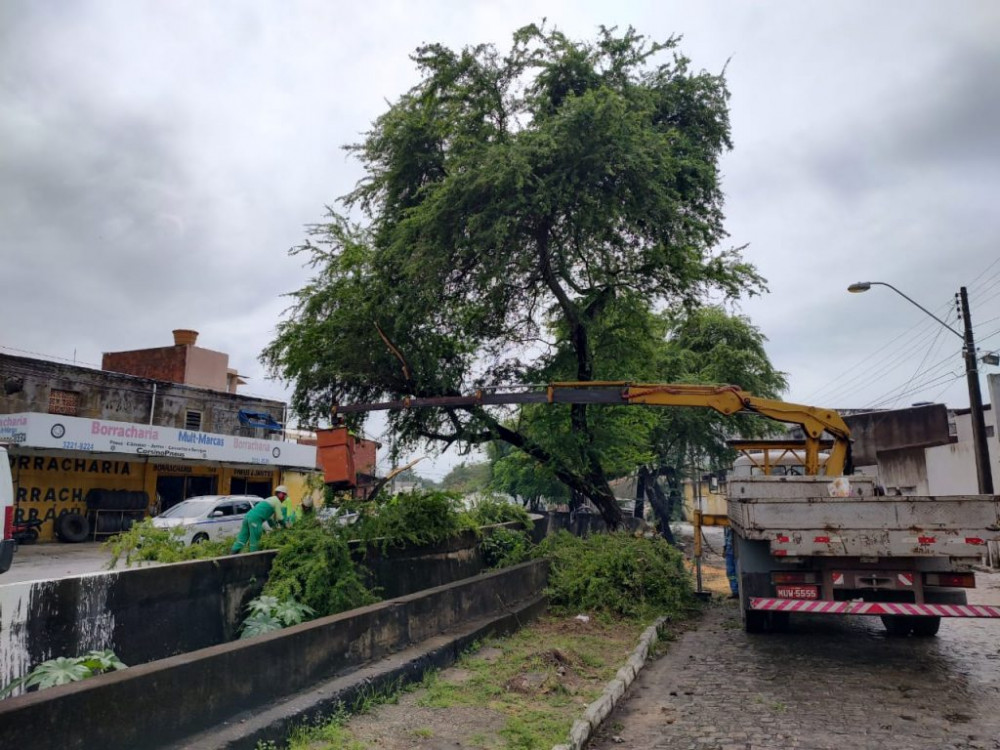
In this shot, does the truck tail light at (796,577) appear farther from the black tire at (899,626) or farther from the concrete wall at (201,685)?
the concrete wall at (201,685)

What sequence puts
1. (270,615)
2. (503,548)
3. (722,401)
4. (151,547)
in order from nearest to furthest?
1. (270,615)
2. (151,547)
3. (722,401)
4. (503,548)

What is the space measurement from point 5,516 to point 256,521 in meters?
4.45

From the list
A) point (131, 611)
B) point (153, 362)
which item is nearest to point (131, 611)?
point (131, 611)

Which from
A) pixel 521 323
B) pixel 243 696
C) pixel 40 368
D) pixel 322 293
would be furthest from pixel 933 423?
pixel 40 368

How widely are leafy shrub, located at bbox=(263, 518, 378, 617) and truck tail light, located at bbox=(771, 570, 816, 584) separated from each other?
4758 millimetres

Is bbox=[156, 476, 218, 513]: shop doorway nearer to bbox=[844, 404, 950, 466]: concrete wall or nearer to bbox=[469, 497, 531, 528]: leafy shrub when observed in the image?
bbox=[469, 497, 531, 528]: leafy shrub

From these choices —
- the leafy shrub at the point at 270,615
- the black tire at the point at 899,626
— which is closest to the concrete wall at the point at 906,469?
the black tire at the point at 899,626

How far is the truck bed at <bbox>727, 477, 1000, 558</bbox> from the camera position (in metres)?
7.55

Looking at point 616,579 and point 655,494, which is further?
point 655,494

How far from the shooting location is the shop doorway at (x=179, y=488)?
29578 mm

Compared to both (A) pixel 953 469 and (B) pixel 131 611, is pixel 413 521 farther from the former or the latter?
(A) pixel 953 469

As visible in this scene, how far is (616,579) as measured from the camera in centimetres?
1143

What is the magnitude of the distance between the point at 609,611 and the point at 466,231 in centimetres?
645

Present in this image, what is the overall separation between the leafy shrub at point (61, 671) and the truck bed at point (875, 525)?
6.50 meters
